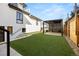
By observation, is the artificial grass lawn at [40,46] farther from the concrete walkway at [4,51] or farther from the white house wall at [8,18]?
the white house wall at [8,18]

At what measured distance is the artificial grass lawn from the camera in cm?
443

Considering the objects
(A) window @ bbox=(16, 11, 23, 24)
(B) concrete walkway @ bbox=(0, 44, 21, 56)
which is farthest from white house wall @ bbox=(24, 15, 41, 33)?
(B) concrete walkway @ bbox=(0, 44, 21, 56)

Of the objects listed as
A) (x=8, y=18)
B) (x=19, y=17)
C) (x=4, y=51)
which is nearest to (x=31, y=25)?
(x=19, y=17)

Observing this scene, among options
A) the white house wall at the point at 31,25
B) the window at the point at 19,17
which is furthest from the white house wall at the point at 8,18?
the white house wall at the point at 31,25

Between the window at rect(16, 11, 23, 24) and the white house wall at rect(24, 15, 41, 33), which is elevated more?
the window at rect(16, 11, 23, 24)

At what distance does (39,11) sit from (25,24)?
55cm

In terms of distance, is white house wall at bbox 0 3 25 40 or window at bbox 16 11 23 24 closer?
white house wall at bbox 0 3 25 40

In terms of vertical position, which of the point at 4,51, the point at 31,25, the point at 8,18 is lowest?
the point at 4,51

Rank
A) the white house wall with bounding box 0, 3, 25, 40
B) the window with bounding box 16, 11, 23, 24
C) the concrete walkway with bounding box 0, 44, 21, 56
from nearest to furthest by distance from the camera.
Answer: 1. the concrete walkway with bounding box 0, 44, 21, 56
2. the white house wall with bounding box 0, 3, 25, 40
3. the window with bounding box 16, 11, 23, 24

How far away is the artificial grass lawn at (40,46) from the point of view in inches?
174

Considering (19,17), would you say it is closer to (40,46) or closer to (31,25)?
(31,25)

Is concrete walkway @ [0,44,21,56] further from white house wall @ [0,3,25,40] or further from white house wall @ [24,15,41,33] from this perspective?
white house wall @ [24,15,41,33]

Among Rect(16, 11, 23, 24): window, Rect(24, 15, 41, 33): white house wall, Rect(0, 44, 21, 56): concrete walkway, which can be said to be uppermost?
Rect(16, 11, 23, 24): window

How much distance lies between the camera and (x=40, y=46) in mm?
4723
